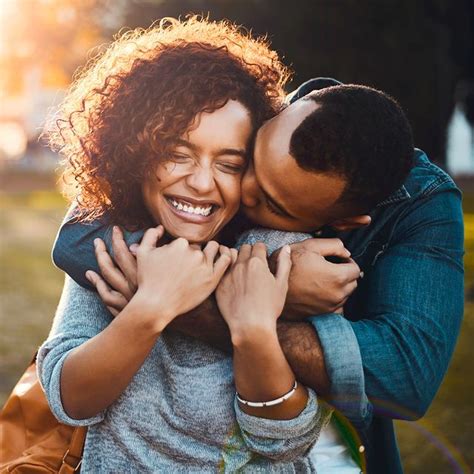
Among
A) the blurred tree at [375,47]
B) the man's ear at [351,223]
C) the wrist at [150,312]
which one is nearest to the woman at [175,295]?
the wrist at [150,312]

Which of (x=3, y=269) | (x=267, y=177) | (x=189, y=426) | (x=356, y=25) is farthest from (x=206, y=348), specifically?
(x=356, y=25)

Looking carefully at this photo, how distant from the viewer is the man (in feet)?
8.02

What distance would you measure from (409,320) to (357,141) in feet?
1.81

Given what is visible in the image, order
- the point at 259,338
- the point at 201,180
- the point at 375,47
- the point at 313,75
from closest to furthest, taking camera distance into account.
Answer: the point at 259,338 < the point at 201,180 < the point at 313,75 < the point at 375,47

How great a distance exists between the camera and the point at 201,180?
265 centimetres

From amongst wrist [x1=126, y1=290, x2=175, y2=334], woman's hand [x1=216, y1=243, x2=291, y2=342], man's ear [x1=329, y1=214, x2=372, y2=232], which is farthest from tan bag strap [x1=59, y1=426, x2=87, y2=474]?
→ man's ear [x1=329, y1=214, x2=372, y2=232]

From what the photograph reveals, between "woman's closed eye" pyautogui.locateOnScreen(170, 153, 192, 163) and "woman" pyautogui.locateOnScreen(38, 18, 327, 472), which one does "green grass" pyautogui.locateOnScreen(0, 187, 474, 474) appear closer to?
"woman" pyautogui.locateOnScreen(38, 18, 327, 472)

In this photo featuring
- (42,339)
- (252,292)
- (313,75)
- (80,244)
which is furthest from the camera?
(313,75)

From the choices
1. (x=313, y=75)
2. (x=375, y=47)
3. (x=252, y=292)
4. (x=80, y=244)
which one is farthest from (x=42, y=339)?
(x=375, y=47)

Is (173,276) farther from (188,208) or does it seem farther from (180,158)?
(180,158)

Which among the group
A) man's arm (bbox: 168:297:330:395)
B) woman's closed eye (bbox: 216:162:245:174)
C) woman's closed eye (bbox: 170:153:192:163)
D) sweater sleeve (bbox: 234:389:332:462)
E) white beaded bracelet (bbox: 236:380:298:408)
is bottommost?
sweater sleeve (bbox: 234:389:332:462)

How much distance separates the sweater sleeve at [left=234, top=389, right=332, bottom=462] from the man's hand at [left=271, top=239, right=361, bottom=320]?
0.26m

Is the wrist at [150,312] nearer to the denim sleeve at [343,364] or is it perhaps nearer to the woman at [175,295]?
the woman at [175,295]

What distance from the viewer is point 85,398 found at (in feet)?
7.90
